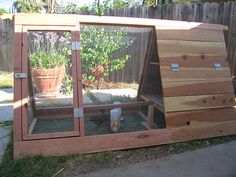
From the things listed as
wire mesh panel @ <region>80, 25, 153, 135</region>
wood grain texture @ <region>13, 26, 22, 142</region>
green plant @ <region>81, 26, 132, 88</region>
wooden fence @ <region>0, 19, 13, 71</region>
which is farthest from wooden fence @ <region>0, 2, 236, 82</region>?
wooden fence @ <region>0, 19, 13, 71</region>

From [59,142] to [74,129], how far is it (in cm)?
21

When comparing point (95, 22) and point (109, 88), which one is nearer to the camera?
point (95, 22)

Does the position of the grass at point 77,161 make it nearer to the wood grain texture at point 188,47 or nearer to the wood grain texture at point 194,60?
the wood grain texture at point 194,60

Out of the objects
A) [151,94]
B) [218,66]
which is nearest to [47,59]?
[151,94]

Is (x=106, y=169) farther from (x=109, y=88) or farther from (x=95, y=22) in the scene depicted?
(x=95, y=22)

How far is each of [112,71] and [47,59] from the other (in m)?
0.80

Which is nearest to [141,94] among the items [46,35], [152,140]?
[152,140]

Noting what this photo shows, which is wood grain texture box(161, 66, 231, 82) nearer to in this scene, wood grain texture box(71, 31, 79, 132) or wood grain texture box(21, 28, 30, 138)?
wood grain texture box(71, 31, 79, 132)

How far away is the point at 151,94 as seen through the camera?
4.25 m

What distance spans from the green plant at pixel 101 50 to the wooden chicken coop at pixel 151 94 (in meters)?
0.11

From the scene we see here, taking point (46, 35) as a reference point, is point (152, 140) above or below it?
below

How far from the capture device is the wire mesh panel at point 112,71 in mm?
3662

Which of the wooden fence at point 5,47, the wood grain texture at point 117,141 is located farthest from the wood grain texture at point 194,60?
the wooden fence at point 5,47

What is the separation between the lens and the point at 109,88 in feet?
13.1
